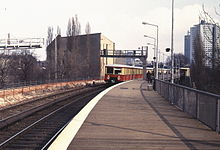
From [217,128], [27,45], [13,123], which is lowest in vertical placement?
[13,123]

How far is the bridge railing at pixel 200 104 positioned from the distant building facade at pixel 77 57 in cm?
3814

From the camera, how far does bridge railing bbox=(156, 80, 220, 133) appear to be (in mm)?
9359

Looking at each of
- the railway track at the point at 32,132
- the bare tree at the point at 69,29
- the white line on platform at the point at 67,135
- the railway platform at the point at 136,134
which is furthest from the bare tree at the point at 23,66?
the white line on platform at the point at 67,135

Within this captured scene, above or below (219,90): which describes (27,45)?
above

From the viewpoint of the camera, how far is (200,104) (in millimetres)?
11266

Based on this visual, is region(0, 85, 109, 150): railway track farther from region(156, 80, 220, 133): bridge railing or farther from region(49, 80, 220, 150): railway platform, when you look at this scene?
region(156, 80, 220, 133): bridge railing

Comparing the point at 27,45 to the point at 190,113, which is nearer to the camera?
the point at 190,113

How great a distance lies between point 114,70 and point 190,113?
128 feet

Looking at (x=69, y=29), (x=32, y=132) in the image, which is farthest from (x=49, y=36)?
(x=32, y=132)

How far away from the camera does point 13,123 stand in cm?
1670

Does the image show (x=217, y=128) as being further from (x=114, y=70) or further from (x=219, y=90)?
(x=114, y=70)

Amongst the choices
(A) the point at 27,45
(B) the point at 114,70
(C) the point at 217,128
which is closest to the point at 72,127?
(C) the point at 217,128

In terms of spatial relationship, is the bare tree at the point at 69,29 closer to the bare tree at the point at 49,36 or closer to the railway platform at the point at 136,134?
the bare tree at the point at 49,36

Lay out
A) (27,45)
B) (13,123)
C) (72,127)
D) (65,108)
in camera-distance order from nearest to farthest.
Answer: (72,127) < (13,123) < (65,108) < (27,45)
